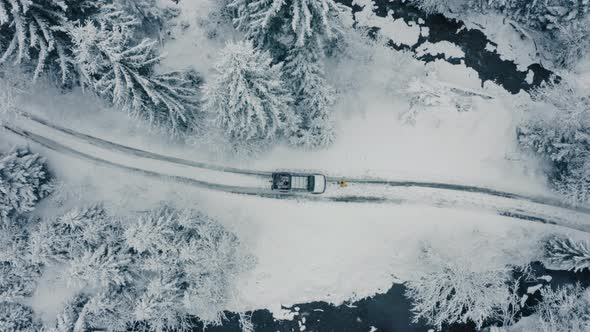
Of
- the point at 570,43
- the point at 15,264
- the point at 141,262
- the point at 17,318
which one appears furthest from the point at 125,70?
the point at 570,43

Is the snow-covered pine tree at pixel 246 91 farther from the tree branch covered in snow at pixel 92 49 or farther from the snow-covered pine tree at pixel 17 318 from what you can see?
the snow-covered pine tree at pixel 17 318

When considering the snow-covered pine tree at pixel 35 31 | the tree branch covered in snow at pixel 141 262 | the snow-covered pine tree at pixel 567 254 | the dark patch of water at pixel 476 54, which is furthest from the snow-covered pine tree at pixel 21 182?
the snow-covered pine tree at pixel 567 254

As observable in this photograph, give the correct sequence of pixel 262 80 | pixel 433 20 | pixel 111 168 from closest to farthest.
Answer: pixel 262 80 → pixel 111 168 → pixel 433 20

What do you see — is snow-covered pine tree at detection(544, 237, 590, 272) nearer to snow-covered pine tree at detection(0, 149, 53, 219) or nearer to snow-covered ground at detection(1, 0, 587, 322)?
snow-covered ground at detection(1, 0, 587, 322)

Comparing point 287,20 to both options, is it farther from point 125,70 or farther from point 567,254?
point 567,254

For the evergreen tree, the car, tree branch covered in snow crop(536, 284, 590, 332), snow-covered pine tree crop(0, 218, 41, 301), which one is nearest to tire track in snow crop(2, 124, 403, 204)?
the car

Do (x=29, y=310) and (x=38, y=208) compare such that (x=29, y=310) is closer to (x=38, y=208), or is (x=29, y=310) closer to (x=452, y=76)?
(x=38, y=208)

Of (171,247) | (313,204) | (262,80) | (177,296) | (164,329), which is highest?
(262,80)

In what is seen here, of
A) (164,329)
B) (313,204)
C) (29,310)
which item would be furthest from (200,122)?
(29,310)
